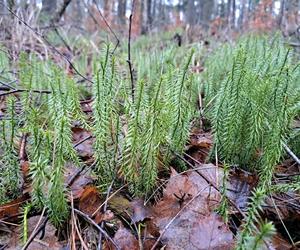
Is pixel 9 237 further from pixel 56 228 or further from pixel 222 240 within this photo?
pixel 222 240

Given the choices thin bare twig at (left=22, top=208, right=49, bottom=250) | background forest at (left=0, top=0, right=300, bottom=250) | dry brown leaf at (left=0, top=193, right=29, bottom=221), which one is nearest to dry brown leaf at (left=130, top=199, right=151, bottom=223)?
background forest at (left=0, top=0, right=300, bottom=250)

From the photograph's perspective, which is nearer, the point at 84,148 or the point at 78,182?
the point at 78,182

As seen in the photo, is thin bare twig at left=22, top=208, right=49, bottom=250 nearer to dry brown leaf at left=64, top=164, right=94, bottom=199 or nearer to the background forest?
the background forest

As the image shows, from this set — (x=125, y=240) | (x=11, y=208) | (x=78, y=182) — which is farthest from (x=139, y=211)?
(x=11, y=208)

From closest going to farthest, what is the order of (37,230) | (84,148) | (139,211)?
(37,230)
(139,211)
(84,148)

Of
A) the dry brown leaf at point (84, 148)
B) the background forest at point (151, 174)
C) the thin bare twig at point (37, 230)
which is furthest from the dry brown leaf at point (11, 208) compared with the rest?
the dry brown leaf at point (84, 148)

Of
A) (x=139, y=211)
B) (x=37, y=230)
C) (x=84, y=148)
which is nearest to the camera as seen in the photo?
(x=37, y=230)

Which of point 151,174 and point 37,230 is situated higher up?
point 151,174

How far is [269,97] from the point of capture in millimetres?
1388

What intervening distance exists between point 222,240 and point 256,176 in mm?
369

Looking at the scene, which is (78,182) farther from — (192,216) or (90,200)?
(192,216)

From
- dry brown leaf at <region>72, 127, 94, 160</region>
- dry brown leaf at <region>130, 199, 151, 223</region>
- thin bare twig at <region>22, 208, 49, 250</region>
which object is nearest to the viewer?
thin bare twig at <region>22, 208, 49, 250</region>

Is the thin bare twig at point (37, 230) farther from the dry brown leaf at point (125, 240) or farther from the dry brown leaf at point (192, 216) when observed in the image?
the dry brown leaf at point (192, 216)

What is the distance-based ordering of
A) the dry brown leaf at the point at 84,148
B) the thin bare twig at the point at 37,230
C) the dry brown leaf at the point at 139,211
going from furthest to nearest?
the dry brown leaf at the point at 84,148, the dry brown leaf at the point at 139,211, the thin bare twig at the point at 37,230
